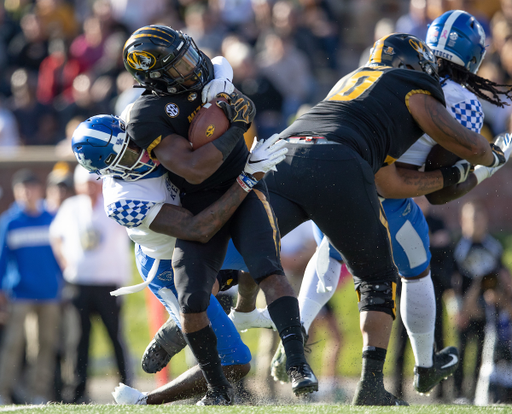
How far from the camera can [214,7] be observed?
37.8 feet

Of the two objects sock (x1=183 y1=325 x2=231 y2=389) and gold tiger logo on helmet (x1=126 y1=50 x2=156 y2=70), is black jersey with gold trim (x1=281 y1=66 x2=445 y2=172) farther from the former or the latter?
sock (x1=183 y1=325 x2=231 y2=389)

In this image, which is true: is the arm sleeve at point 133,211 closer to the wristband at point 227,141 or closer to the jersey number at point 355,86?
the wristband at point 227,141

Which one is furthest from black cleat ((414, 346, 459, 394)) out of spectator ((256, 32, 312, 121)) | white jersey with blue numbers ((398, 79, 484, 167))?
spectator ((256, 32, 312, 121))

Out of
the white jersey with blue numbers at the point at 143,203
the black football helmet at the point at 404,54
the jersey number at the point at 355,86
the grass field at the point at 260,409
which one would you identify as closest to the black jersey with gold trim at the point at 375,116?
the jersey number at the point at 355,86

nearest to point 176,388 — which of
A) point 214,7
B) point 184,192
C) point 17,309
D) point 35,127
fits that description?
point 184,192

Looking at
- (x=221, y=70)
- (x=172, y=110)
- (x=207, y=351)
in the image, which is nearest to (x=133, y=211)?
(x=172, y=110)

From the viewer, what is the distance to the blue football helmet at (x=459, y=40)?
5160mm

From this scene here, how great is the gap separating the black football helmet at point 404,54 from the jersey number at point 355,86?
0.20 metres

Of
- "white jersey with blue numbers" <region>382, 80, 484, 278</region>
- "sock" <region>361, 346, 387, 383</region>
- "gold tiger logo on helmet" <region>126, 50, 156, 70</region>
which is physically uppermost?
"gold tiger logo on helmet" <region>126, 50, 156, 70</region>

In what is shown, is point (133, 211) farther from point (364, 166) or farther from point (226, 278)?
point (364, 166)

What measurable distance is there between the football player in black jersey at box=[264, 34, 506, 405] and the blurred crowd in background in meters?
3.44

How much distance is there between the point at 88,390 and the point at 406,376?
11.1ft

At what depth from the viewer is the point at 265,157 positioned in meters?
4.21

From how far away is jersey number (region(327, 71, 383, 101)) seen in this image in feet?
14.8
